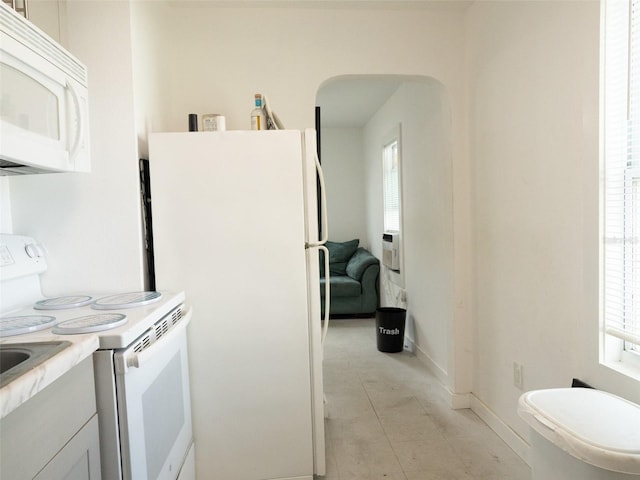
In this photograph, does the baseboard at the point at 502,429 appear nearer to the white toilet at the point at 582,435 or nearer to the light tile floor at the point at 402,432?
the light tile floor at the point at 402,432

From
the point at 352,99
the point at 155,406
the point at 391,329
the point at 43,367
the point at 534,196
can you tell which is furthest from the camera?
the point at 352,99

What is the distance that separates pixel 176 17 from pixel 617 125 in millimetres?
2318

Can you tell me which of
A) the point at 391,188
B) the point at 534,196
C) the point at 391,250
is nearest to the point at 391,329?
the point at 391,250

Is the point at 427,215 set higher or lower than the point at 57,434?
higher

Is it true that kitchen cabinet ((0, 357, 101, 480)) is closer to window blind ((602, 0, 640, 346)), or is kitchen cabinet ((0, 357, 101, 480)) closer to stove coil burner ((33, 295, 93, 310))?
stove coil burner ((33, 295, 93, 310))

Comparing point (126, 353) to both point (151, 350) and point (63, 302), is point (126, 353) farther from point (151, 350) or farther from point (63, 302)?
point (63, 302)

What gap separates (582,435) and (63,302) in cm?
176

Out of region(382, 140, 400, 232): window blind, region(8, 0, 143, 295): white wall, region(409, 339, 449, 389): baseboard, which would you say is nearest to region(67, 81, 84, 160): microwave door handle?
region(8, 0, 143, 295): white wall

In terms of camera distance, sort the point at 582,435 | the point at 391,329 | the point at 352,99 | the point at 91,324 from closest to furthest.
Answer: the point at 582,435
the point at 91,324
the point at 391,329
the point at 352,99

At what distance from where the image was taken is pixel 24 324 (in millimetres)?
1242

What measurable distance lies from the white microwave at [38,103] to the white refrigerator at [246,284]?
40 cm

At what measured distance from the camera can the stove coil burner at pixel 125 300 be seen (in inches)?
59.2

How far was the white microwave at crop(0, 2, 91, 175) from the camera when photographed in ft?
3.69

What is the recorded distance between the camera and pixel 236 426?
1.90 metres
